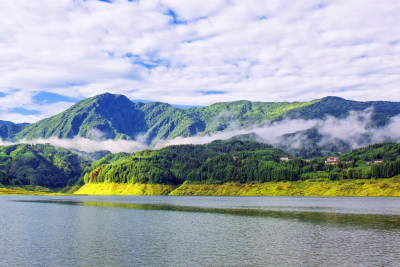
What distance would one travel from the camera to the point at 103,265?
186 feet

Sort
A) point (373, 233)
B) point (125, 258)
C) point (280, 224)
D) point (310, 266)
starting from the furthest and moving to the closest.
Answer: point (280, 224) < point (373, 233) < point (125, 258) < point (310, 266)

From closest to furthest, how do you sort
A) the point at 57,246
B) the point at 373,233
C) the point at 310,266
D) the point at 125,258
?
the point at 310,266 < the point at 125,258 < the point at 57,246 < the point at 373,233

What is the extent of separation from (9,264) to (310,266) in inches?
1892

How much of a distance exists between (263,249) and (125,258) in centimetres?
2672

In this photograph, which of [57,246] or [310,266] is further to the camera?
[57,246]

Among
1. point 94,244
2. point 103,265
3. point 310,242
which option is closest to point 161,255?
point 103,265

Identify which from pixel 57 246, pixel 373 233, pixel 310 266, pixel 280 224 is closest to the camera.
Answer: pixel 310 266

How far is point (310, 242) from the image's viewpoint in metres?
77.1

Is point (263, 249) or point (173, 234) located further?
point (173, 234)

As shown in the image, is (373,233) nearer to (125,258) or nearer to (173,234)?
(173,234)

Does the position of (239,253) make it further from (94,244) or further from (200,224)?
(200,224)

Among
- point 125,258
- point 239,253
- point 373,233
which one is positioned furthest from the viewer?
point 373,233

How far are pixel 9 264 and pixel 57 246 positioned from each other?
52.3 feet

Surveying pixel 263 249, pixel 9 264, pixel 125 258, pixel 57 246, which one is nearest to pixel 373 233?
pixel 263 249
